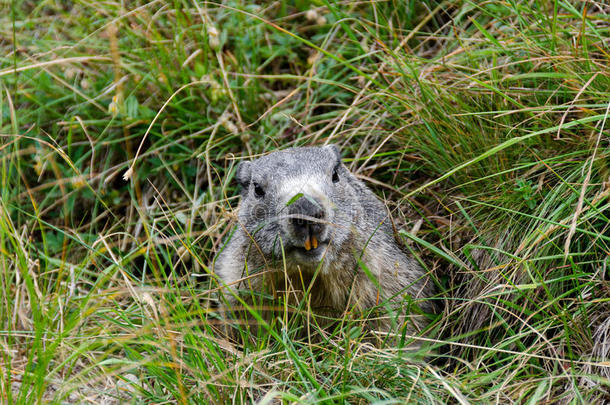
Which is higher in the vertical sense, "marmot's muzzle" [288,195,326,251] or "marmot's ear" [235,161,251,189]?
"marmot's muzzle" [288,195,326,251]

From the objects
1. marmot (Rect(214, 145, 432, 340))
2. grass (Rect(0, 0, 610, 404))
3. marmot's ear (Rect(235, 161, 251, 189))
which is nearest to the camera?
grass (Rect(0, 0, 610, 404))

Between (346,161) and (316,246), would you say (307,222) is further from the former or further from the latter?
(346,161)

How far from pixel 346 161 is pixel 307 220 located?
6.32 feet

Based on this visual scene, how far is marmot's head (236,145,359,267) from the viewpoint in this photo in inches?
157

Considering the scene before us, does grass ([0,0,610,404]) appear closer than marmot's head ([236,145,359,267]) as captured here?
Yes

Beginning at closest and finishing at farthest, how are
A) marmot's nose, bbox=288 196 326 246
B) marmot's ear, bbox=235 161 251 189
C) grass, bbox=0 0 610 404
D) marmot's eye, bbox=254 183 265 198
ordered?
1. grass, bbox=0 0 610 404
2. marmot's nose, bbox=288 196 326 246
3. marmot's eye, bbox=254 183 265 198
4. marmot's ear, bbox=235 161 251 189

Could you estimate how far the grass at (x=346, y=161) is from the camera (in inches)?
150

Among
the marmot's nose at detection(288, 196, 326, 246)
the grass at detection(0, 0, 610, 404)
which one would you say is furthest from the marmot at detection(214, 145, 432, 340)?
the grass at detection(0, 0, 610, 404)

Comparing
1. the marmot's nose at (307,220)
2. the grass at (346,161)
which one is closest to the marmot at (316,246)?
the marmot's nose at (307,220)

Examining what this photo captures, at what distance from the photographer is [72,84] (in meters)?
6.32

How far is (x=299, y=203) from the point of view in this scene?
3959 millimetres

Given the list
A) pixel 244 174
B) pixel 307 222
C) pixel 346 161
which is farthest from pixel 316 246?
pixel 346 161

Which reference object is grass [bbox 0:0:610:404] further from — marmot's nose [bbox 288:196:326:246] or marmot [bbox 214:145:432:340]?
marmot's nose [bbox 288:196:326:246]

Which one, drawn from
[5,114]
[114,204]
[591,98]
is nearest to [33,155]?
[5,114]
